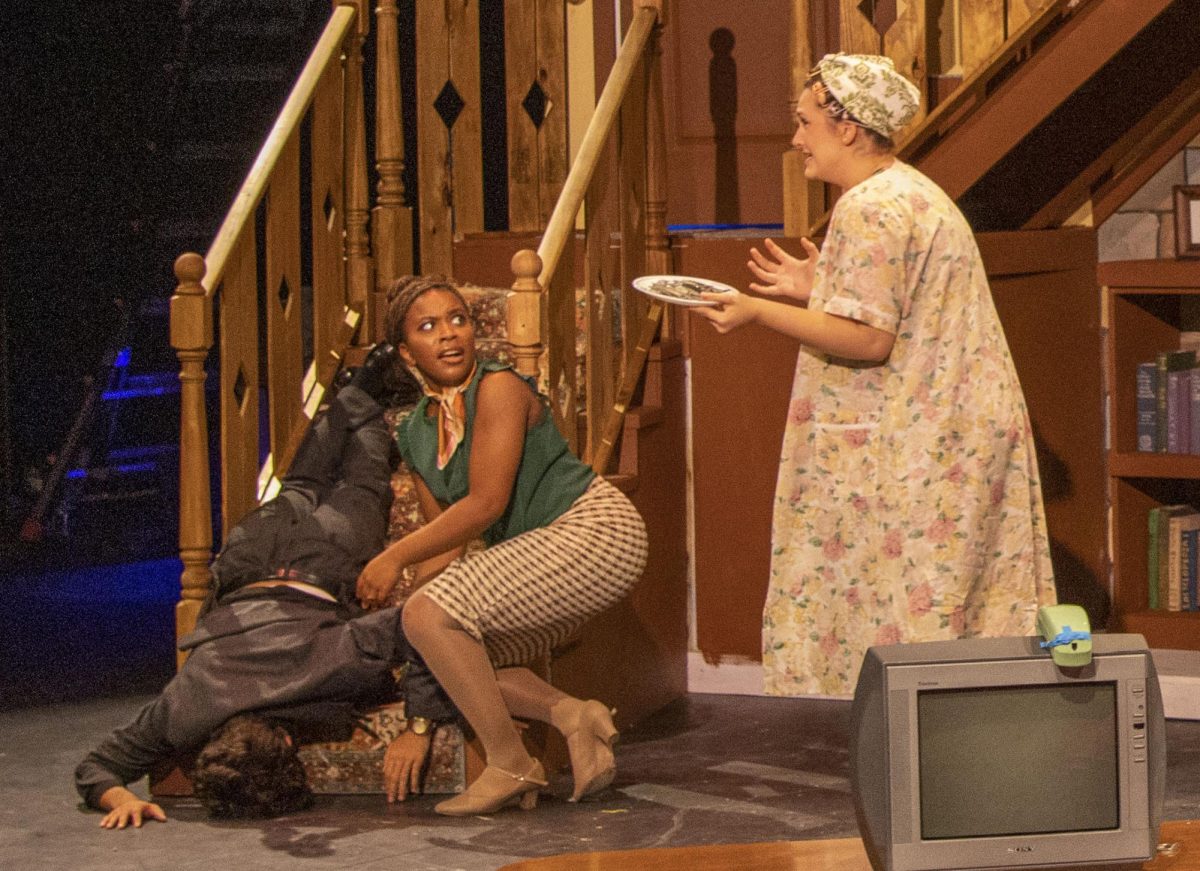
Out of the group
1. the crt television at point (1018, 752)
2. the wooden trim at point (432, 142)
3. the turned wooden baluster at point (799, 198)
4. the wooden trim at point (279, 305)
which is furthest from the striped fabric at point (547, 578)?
the crt television at point (1018, 752)

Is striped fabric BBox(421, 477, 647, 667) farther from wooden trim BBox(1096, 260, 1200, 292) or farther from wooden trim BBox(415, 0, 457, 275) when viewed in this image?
wooden trim BBox(1096, 260, 1200, 292)

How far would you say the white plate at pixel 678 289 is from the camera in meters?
3.63

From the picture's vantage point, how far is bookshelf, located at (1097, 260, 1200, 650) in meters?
5.30

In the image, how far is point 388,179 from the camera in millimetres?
5730

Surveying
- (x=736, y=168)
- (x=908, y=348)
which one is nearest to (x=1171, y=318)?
(x=736, y=168)

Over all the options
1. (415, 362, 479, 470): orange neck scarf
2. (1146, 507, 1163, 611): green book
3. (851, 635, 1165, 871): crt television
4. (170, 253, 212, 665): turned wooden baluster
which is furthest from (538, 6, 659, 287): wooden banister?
(851, 635, 1165, 871): crt television

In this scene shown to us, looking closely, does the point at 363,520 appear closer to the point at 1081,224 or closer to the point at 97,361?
the point at 1081,224

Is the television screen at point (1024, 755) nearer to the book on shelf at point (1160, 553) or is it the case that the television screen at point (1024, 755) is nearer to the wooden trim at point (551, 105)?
the book on shelf at point (1160, 553)

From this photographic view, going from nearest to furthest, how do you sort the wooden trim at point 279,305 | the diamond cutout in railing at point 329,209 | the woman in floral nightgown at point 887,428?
the woman in floral nightgown at point 887,428 < the wooden trim at point 279,305 < the diamond cutout in railing at point 329,209

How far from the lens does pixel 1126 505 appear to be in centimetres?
547

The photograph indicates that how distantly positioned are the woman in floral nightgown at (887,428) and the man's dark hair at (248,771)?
122 centimetres

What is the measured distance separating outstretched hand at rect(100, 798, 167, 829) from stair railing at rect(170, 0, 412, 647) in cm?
47

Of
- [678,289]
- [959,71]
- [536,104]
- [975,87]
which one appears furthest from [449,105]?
[678,289]

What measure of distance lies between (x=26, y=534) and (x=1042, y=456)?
4.09 metres
